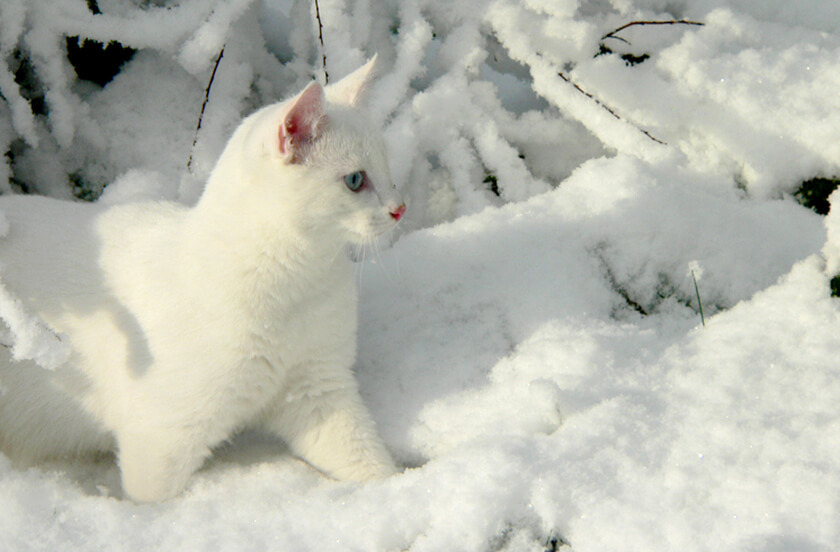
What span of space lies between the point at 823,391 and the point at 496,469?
0.77m

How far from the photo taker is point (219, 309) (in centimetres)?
159

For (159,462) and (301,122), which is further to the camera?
(159,462)

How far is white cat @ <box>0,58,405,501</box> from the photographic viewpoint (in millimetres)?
1549

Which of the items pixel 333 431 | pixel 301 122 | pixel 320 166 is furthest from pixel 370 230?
pixel 333 431

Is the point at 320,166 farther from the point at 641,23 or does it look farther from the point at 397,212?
the point at 641,23

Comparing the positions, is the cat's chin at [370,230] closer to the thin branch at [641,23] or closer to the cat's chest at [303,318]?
the cat's chest at [303,318]

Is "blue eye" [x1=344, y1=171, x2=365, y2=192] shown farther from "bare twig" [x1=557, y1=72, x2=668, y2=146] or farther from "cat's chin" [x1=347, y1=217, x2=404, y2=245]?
"bare twig" [x1=557, y1=72, x2=668, y2=146]

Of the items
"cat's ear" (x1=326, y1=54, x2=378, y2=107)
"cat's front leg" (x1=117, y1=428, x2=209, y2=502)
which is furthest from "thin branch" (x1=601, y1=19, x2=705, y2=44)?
"cat's front leg" (x1=117, y1=428, x2=209, y2=502)

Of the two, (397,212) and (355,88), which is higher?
(355,88)

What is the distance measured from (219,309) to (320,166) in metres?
0.42

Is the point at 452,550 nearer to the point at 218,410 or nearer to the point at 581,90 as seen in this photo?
the point at 218,410

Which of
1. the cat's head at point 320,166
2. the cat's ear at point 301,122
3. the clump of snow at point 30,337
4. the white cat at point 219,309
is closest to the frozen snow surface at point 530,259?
the clump of snow at point 30,337

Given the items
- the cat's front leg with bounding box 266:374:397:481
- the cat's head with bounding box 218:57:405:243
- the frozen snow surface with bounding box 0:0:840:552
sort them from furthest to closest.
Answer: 1. the cat's front leg with bounding box 266:374:397:481
2. the cat's head with bounding box 218:57:405:243
3. the frozen snow surface with bounding box 0:0:840:552

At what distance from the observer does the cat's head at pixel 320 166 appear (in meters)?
1.45
